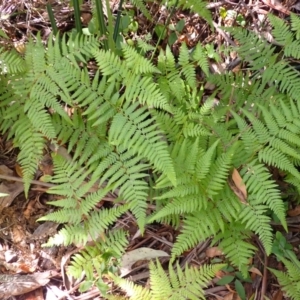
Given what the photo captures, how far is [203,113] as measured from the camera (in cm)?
282

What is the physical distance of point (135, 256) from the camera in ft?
9.60

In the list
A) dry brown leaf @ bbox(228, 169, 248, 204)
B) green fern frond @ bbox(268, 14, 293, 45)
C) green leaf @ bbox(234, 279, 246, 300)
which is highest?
green fern frond @ bbox(268, 14, 293, 45)

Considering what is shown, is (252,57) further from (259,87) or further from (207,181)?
(207,181)

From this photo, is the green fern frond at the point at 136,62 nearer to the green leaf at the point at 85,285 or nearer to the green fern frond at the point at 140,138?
the green fern frond at the point at 140,138

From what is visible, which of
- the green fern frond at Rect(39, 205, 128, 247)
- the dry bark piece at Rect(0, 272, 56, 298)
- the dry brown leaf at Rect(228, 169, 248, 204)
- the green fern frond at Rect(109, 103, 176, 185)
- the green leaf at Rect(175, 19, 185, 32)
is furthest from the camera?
the green leaf at Rect(175, 19, 185, 32)

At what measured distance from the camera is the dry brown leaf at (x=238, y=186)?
261cm

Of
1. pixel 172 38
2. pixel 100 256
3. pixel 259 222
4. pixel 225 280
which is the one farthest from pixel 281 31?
pixel 100 256

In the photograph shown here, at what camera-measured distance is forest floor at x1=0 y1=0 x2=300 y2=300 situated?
9.41ft

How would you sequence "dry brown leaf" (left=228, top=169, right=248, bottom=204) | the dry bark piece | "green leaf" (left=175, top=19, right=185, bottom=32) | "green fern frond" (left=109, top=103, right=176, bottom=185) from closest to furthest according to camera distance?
"green fern frond" (left=109, top=103, right=176, bottom=185) < "dry brown leaf" (left=228, top=169, right=248, bottom=204) < the dry bark piece < "green leaf" (left=175, top=19, right=185, bottom=32)

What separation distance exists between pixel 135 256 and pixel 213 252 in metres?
0.53

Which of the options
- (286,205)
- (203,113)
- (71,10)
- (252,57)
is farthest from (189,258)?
(71,10)

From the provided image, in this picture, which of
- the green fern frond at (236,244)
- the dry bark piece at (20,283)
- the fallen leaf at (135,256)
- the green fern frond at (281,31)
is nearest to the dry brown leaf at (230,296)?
the green fern frond at (236,244)

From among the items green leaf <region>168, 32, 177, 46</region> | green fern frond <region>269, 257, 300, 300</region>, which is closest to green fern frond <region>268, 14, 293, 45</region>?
green leaf <region>168, 32, 177, 46</region>

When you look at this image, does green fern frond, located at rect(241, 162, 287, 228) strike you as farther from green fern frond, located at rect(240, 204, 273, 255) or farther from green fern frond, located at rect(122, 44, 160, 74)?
green fern frond, located at rect(122, 44, 160, 74)
